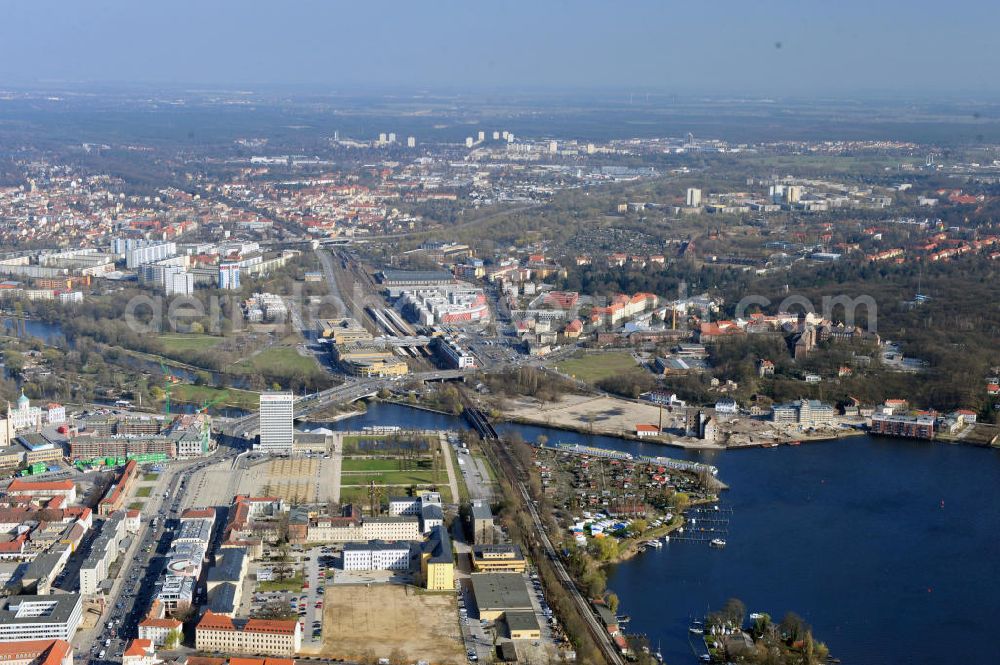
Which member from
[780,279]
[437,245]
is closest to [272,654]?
[780,279]

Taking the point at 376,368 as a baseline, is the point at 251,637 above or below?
above

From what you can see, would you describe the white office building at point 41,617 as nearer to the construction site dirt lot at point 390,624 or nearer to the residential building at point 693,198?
the construction site dirt lot at point 390,624

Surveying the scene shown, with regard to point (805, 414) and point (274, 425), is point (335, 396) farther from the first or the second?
point (805, 414)

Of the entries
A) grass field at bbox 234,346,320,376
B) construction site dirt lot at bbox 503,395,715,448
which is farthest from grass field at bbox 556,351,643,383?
grass field at bbox 234,346,320,376

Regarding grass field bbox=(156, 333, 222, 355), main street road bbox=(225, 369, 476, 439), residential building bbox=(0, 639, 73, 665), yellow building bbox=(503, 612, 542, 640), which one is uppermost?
residential building bbox=(0, 639, 73, 665)

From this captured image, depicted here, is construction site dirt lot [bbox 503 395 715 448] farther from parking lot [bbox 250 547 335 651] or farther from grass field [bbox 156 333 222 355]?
grass field [bbox 156 333 222 355]

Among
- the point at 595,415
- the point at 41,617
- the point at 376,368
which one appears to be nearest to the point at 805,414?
the point at 595,415
